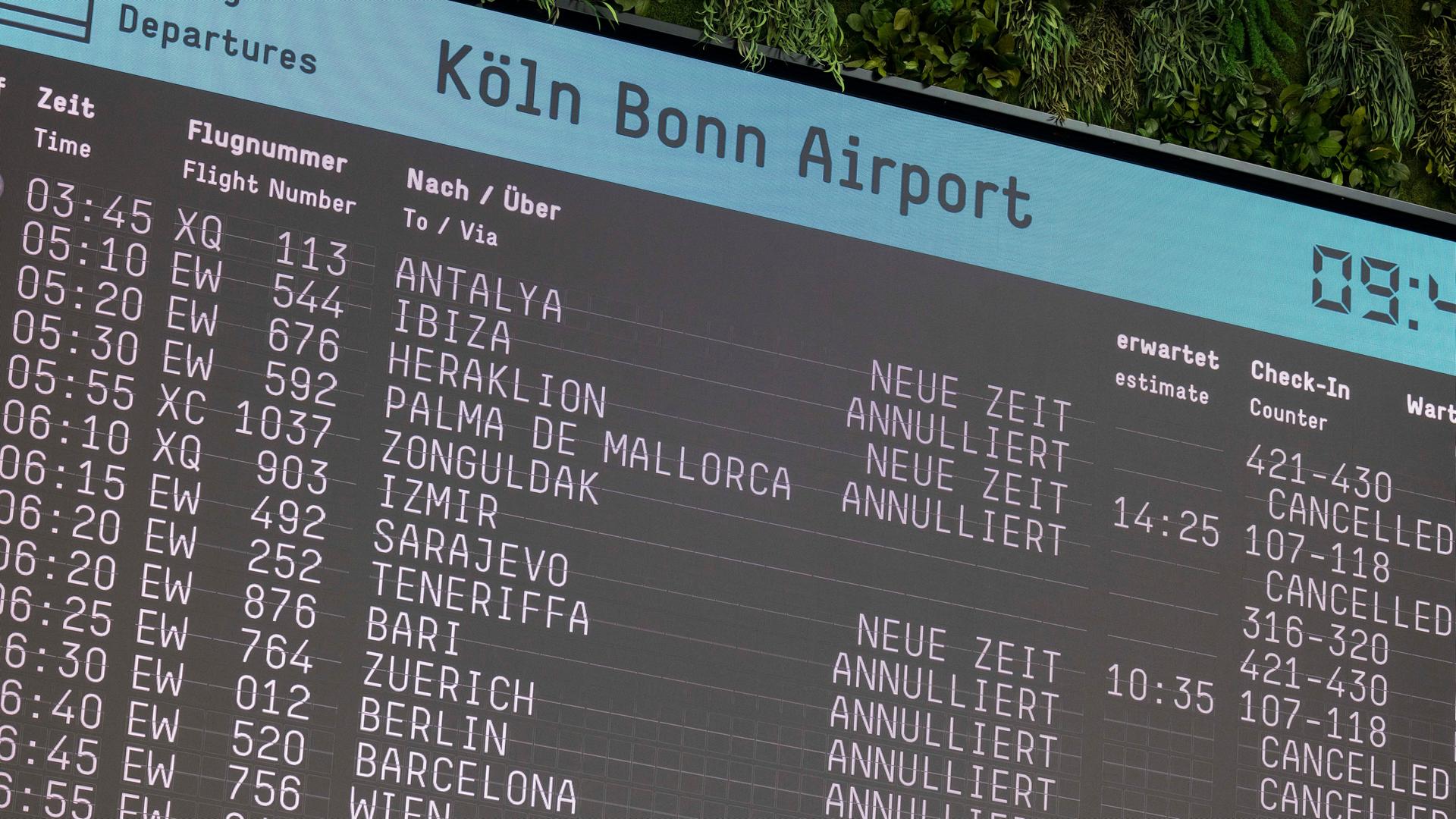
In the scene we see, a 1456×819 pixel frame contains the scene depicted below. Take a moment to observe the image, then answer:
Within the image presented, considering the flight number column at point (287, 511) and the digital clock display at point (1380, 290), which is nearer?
the flight number column at point (287, 511)

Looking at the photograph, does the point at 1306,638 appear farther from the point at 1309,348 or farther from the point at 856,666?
the point at 856,666

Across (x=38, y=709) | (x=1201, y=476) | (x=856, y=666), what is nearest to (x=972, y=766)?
(x=856, y=666)

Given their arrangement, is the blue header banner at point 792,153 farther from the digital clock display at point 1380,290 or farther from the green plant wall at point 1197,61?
the green plant wall at point 1197,61

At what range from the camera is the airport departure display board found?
317 cm

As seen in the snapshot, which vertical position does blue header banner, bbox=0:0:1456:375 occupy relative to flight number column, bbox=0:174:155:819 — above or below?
above

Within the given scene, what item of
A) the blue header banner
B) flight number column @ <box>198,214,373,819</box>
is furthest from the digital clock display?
flight number column @ <box>198,214,373,819</box>

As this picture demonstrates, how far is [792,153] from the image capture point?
151 inches

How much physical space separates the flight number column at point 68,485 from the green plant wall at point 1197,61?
3.63 ft

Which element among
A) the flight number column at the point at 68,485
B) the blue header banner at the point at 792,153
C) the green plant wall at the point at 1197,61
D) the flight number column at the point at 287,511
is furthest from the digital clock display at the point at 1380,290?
the flight number column at the point at 68,485

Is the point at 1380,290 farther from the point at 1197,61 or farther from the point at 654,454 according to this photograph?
the point at 654,454

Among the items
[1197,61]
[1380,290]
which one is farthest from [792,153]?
[1380,290]

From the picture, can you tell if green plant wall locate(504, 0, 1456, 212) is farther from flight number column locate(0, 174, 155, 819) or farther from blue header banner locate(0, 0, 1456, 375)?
flight number column locate(0, 174, 155, 819)

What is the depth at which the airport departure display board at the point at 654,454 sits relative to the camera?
125 inches

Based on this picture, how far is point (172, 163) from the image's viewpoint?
132 inches
